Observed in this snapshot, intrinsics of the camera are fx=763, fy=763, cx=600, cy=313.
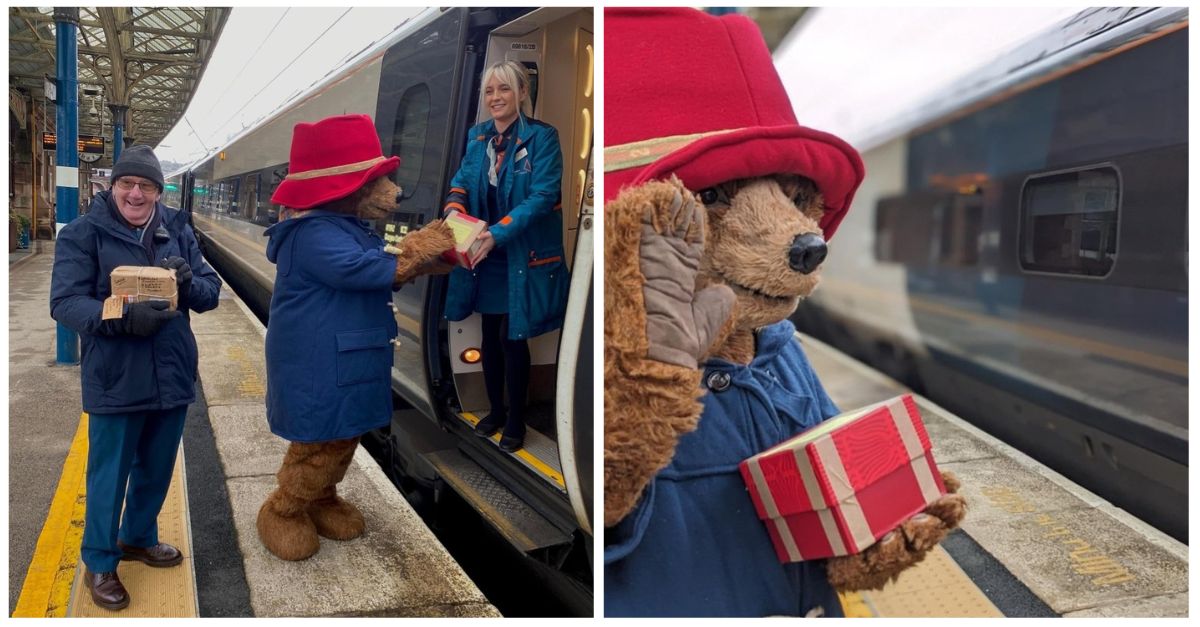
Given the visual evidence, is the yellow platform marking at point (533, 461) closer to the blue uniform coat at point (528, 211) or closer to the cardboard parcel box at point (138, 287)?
the blue uniform coat at point (528, 211)

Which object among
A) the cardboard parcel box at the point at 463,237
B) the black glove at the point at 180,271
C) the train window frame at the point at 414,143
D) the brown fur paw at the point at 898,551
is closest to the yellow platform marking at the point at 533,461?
the cardboard parcel box at the point at 463,237

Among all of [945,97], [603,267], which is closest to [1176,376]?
[945,97]

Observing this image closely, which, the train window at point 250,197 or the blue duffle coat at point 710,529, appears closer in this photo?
the blue duffle coat at point 710,529

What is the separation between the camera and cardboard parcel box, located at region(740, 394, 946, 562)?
108cm

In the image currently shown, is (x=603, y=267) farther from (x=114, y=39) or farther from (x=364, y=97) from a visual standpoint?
(x=364, y=97)

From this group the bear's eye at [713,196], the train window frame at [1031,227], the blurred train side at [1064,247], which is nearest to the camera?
the bear's eye at [713,196]

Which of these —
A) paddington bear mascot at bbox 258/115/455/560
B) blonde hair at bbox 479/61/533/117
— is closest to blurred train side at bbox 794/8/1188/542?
blonde hair at bbox 479/61/533/117

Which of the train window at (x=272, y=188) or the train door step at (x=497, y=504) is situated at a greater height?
the train window at (x=272, y=188)

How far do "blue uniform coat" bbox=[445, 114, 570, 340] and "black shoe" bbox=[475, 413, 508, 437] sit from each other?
0.38 meters

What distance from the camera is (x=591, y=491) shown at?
1.21 metres

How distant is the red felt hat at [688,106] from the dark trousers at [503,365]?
157 centimetres

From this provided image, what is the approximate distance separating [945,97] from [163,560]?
3584mm

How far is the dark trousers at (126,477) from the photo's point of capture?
2008mm

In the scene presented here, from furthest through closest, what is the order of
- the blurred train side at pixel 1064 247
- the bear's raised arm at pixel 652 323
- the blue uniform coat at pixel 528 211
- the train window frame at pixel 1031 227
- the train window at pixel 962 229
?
the train window at pixel 962 229 → the train window frame at pixel 1031 227 → the blurred train side at pixel 1064 247 → the blue uniform coat at pixel 528 211 → the bear's raised arm at pixel 652 323
